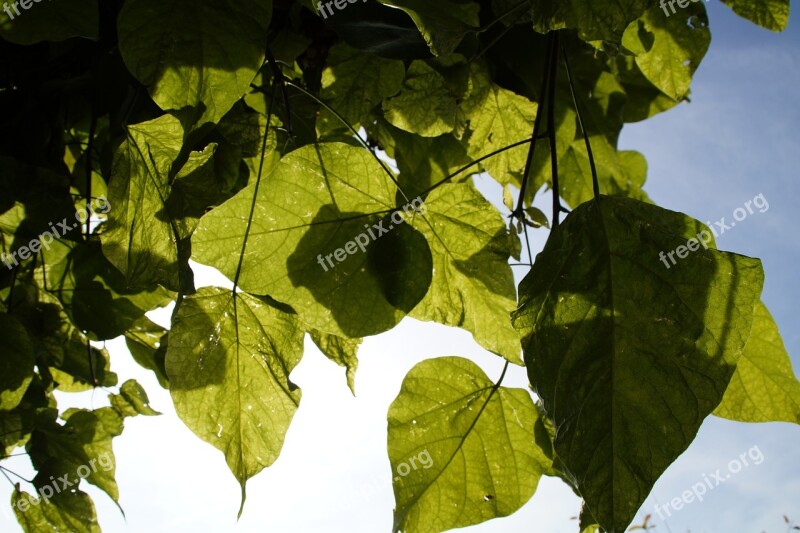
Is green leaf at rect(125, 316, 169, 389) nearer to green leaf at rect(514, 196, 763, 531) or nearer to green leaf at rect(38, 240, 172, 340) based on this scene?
green leaf at rect(38, 240, 172, 340)

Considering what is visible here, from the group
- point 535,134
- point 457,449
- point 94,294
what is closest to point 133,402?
point 94,294

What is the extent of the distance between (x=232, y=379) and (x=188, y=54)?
265 mm

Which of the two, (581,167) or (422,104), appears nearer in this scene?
(422,104)

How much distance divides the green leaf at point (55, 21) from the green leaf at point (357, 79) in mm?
276

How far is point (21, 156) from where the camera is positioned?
694mm

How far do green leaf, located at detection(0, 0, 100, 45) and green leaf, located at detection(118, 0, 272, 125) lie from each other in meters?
0.07

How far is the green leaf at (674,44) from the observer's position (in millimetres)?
572

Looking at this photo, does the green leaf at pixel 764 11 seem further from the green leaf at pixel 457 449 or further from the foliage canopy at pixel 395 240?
the green leaf at pixel 457 449

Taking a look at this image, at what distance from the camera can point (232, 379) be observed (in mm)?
504

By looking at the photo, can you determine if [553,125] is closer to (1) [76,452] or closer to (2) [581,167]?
(2) [581,167]

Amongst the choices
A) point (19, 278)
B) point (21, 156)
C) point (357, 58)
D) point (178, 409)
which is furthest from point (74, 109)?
point (178, 409)

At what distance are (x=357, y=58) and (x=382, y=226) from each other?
22 centimetres

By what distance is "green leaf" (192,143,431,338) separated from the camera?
1.55 ft

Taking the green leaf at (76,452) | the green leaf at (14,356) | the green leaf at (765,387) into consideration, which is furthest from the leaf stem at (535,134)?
the green leaf at (76,452)
